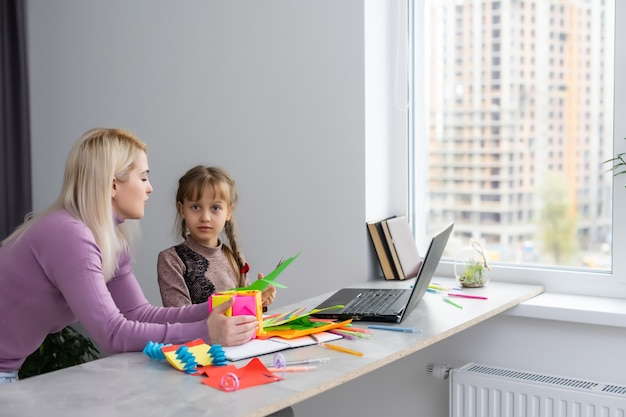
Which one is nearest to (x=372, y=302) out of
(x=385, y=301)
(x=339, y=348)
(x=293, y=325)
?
(x=385, y=301)

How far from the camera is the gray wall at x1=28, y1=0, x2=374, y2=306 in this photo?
2.73 meters

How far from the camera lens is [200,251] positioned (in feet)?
8.11

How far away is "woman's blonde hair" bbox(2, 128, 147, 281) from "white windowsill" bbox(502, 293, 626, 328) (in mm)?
1246

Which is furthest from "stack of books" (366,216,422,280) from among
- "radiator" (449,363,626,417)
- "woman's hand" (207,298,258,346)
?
"woman's hand" (207,298,258,346)

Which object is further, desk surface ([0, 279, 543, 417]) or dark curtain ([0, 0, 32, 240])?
dark curtain ([0, 0, 32, 240])

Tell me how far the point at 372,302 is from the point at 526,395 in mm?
568

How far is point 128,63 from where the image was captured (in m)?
3.27

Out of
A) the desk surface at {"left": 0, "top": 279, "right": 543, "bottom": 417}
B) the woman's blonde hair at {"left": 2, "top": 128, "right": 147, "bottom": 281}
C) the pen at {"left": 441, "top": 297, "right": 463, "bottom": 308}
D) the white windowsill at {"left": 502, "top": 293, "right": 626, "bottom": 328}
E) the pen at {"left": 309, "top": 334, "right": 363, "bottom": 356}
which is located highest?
the woman's blonde hair at {"left": 2, "top": 128, "right": 147, "bottom": 281}

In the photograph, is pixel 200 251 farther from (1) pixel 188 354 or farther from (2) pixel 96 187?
(1) pixel 188 354

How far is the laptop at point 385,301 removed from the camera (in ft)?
6.46

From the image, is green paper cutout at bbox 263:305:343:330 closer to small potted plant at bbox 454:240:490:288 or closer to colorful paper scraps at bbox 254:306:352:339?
colorful paper scraps at bbox 254:306:352:339

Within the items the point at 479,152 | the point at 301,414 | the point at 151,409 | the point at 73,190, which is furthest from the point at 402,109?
the point at 151,409

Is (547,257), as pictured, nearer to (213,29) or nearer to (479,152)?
(479,152)

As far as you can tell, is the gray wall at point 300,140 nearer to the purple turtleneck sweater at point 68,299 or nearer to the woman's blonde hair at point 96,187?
the purple turtleneck sweater at point 68,299
